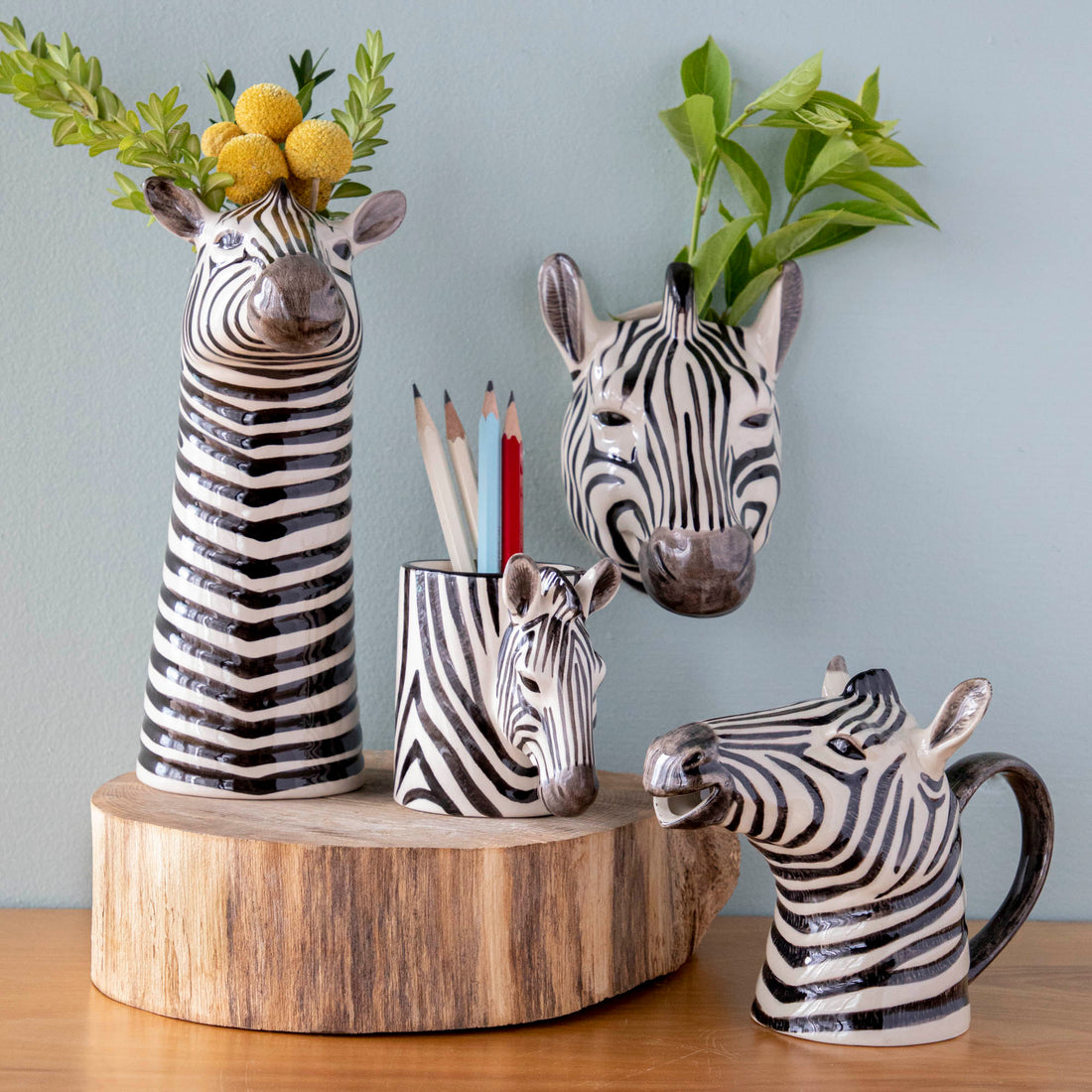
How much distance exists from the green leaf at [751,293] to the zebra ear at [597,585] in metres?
0.20

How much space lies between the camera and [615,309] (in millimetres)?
682

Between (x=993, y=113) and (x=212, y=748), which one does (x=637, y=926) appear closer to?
(x=212, y=748)

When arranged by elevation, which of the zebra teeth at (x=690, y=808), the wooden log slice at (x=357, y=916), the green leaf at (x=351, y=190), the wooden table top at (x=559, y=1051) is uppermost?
the green leaf at (x=351, y=190)

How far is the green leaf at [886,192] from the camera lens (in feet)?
2.13

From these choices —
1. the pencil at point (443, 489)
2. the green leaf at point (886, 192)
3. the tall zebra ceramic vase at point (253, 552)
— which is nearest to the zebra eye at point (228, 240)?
the tall zebra ceramic vase at point (253, 552)

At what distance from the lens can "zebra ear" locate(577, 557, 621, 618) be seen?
1.76ft

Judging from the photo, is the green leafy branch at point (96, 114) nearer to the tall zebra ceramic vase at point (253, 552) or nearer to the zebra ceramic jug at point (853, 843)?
the tall zebra ceramic vase at point (253, 552)

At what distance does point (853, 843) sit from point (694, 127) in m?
0.40

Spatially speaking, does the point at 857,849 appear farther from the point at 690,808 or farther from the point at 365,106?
the point at 365,106

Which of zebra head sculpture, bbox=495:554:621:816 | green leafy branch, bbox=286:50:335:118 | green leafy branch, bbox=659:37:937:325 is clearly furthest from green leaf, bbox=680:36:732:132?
zebra head sculpture, bbox=495:554:621:816

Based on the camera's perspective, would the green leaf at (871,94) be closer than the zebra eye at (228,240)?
No

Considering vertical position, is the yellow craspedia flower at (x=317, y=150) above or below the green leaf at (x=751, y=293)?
above

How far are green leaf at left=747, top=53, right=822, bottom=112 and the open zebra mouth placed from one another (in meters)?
0.38

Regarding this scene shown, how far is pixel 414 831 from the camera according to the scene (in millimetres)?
523
